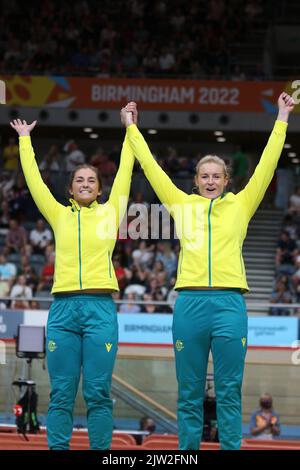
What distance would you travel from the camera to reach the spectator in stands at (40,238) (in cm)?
1877

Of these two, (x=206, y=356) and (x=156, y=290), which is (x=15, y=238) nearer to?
(x=156, y=290)

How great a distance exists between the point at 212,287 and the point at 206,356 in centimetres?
42

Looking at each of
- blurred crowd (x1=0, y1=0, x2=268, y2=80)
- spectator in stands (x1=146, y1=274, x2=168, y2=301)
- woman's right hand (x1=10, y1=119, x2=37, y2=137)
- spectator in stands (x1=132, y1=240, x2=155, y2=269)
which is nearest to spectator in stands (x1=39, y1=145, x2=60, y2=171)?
blurred crowd (x1=0, y1=0, x2=268, y2=80)

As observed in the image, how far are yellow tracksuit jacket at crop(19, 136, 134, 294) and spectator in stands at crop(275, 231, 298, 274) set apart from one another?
39.3 feet

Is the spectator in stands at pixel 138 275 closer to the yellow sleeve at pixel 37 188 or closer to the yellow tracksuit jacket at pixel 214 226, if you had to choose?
the yellow sleeve at pixel 37 188

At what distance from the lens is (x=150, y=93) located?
23266 mm

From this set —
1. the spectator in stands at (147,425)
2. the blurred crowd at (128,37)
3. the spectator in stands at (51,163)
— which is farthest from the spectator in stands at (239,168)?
the spectator in stands at (147,425)

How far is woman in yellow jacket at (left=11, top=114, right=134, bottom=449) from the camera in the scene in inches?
249

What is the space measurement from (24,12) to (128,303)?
13.0 metres

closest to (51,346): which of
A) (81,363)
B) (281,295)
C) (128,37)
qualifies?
(81,363)

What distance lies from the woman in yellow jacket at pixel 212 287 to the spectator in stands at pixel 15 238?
41.0ft

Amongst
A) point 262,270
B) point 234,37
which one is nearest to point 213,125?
point 234,37

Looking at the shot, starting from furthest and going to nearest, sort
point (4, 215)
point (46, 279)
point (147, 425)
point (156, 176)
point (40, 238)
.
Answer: point (4, 215), point (40, 238), point (46, 279), point (147, 425), point (156, 176)

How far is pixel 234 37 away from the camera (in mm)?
25281
